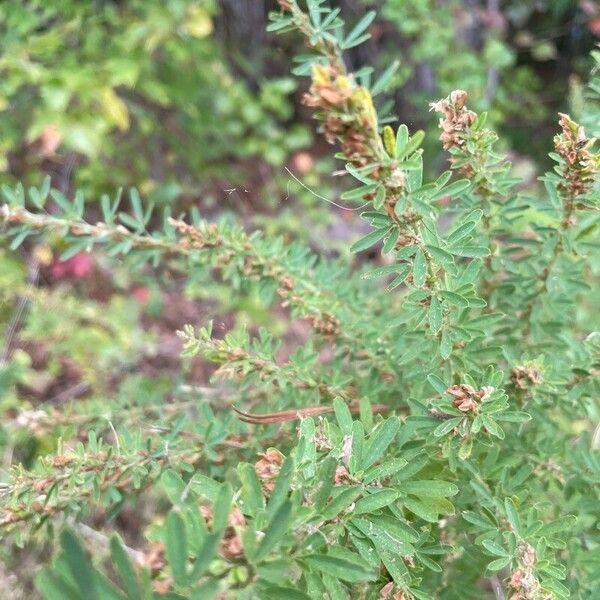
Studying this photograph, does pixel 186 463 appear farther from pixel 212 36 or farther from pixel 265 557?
pixel 212 36

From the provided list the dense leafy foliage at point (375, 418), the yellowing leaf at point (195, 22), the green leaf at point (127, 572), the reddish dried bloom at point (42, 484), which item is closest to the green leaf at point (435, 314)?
the dense leafy foliage at point (375, 418)

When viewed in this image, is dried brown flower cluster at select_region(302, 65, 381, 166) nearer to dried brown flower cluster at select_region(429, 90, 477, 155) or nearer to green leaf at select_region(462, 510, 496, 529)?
dried brown flower cluster at select_region(429, 90, 477, 155)

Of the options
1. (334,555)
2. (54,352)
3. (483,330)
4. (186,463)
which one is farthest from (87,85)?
(334,555)

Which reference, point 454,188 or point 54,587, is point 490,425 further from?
point 54,587

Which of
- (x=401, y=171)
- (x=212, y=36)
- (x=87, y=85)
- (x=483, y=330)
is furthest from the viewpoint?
(x=212, y=36)

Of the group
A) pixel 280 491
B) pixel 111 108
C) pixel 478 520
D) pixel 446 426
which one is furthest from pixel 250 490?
pixel 111 108

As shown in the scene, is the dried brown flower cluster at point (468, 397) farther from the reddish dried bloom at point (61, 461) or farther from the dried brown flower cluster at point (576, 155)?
the reddish dried bloom at point (61, 461)

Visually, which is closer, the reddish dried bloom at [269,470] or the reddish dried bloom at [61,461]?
the reddish dried bloom at [269,470]
